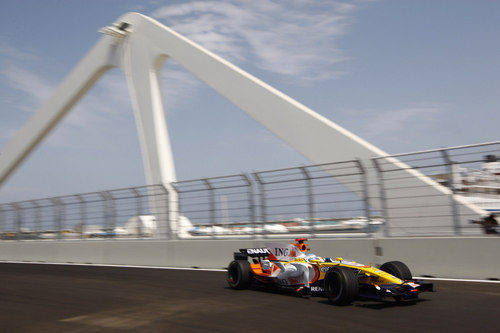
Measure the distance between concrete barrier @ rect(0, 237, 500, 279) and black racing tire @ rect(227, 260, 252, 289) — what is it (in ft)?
Result: 8.12

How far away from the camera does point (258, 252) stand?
26.8 feet

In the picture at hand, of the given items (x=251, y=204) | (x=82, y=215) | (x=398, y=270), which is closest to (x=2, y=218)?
(x=82, y=215)

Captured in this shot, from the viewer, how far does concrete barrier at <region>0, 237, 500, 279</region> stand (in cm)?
808

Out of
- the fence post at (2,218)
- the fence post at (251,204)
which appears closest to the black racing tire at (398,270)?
the fence post at (251,204)

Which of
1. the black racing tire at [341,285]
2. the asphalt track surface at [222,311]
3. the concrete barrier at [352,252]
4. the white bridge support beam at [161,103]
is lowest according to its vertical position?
the asphalt track surface at [222,311]

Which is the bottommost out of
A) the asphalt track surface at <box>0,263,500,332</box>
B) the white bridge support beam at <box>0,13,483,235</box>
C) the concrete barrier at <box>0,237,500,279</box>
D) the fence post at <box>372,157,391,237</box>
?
the asphalt track surface at <box>0,263,500,332</box>

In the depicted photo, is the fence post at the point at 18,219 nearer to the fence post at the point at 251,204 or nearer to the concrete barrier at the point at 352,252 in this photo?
the concrete barrier at the point at 352,252

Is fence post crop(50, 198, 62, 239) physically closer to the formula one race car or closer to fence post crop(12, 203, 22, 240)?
fence post crop(12, 203, 22, 240)

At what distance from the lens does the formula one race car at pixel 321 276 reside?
605 centimetres

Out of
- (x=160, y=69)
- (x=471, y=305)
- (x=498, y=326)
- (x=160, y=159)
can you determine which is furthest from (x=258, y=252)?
(x=160, y=69)

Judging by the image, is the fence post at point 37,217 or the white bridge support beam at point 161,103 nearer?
the white bridge support beam at point 161,103

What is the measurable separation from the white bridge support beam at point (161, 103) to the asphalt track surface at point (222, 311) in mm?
3011

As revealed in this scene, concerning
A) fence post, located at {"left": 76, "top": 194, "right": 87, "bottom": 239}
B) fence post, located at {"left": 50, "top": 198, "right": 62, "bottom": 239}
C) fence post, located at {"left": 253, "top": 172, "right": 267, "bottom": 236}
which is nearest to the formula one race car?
fence post, located at {"left": 253, "top": 172, "right": 267, "bottom": 236}

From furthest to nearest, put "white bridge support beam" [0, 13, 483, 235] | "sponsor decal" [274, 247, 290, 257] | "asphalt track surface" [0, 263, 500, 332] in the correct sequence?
"white bridge support beam" [0, 13, 483, 235] → "sponsor decal" [274, 247, 290, 257] → "asphalt track surface" [0, 263, 500, 332]
